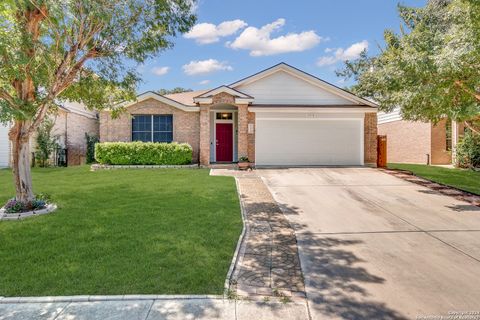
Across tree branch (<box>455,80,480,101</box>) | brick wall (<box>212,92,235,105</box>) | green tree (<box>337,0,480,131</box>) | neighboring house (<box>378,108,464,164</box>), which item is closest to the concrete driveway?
green tree (<box>337,0,480,131</box>)

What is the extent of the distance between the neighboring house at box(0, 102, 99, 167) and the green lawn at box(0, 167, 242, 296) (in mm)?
9429

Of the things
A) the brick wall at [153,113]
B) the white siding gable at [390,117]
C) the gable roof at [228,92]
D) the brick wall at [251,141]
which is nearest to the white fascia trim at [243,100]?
the gable roof at [228,92]

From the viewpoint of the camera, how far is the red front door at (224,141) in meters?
18.5

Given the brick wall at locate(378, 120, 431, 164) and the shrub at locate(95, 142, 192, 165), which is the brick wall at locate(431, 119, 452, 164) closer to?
the brick wall at locate(378, 120, 431, 164)

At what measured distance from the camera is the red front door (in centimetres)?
1848

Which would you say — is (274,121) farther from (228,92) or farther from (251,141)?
(228,92)

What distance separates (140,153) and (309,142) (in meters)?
9.20

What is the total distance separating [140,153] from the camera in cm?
1639

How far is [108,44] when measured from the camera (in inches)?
361

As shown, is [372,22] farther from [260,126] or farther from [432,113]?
[432,113]

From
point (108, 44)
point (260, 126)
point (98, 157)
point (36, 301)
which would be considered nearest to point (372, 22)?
point (260, 126)

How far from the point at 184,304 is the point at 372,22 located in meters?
19.3

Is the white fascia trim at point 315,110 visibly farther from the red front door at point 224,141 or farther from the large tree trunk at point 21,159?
the large tree trunk at point 21,159

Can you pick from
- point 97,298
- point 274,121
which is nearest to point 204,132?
point 274,121
